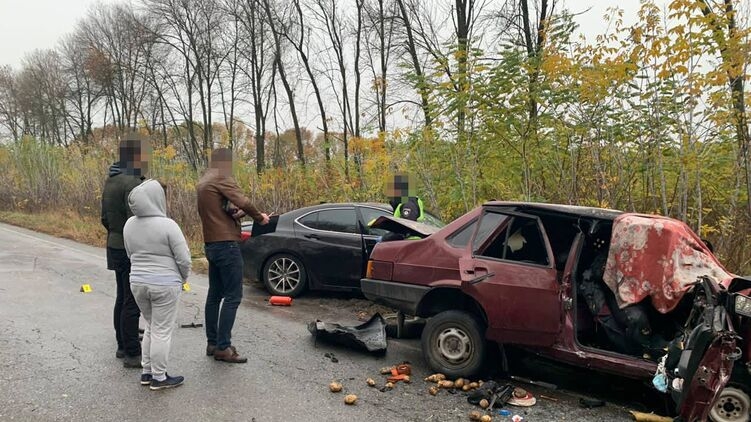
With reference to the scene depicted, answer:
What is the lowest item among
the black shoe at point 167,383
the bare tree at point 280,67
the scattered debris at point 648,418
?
the scattered debris at point 648,418

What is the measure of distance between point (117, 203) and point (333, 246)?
10.9 ft

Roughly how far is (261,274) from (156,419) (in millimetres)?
4153

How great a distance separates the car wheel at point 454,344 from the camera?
173 inches

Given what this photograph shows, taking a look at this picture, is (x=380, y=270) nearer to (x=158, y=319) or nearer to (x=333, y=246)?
(x=158, y=319)

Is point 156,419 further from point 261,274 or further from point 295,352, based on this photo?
point 261,274

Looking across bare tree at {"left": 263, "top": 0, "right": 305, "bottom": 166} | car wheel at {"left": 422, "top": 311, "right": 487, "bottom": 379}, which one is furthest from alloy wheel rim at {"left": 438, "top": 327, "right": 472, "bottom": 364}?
bare tree at {"left": 263, "top": 0, "right": 305, "bottom": 166}

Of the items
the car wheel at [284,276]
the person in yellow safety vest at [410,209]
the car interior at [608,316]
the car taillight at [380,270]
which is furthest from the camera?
the car wheel at [284,276]

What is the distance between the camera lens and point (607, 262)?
13.5 ft

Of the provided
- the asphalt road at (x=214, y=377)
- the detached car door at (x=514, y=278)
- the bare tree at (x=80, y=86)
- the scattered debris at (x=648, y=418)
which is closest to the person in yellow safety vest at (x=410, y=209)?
the asphalt road at (x=214, y=377)

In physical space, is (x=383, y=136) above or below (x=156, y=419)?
above

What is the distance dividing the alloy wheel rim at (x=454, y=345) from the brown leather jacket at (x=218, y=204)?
2016 millimetres

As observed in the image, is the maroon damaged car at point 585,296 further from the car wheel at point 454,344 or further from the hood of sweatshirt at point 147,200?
the hood of sweatshirt at point 147,200

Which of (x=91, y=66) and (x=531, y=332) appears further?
(x=91, y=66)

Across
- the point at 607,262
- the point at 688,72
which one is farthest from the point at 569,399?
the point at 688,72
